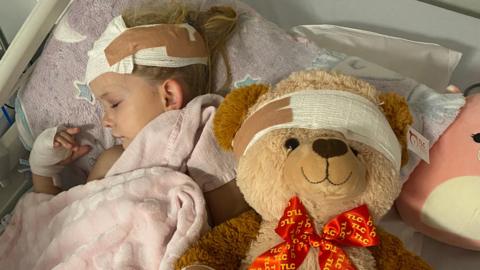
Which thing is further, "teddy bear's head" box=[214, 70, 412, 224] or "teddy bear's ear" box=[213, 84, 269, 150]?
"teddy bear's ear" box=[213, 84, 269, 150]

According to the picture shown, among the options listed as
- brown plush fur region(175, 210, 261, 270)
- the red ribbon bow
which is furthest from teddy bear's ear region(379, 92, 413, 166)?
brown plush fur region(175, 210, 261, 270)

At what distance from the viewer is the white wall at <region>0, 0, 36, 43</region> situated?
4.81ft

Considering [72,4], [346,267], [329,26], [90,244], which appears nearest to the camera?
[346,267]

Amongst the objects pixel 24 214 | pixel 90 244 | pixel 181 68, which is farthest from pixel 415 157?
pixel 24 214

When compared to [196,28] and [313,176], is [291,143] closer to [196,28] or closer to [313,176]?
[313,176]

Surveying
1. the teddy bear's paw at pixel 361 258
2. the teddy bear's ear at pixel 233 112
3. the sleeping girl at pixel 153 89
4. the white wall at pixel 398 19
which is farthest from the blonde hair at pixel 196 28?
the teddy bear's paw at pixel 361 258

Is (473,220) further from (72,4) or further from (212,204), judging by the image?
(72,4)

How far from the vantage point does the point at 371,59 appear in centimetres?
131

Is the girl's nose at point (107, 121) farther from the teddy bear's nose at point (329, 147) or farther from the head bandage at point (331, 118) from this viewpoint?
the teddy bear's nose at point (329, 147)

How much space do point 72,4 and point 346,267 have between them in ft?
2.53

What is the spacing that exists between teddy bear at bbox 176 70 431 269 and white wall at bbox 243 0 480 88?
611mm

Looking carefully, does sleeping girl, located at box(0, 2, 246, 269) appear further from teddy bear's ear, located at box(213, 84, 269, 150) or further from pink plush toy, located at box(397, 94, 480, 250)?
pink plush toy, located at box(397, 94, 480, 250)

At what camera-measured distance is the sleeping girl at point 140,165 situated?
94 cm

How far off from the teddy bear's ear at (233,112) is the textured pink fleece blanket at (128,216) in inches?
4.7
